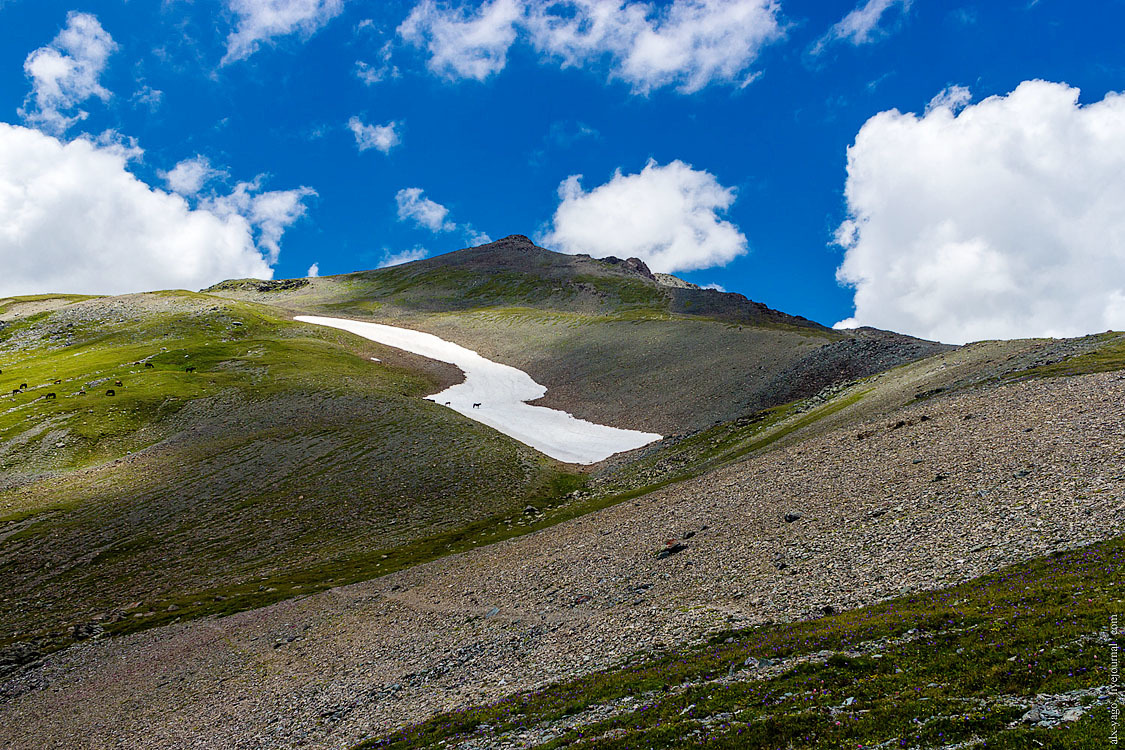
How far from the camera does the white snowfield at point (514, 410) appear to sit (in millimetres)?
86000

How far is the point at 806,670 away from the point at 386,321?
184742 mm

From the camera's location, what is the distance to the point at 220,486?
2495 inches

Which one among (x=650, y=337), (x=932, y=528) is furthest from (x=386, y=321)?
(x=932, y=528)

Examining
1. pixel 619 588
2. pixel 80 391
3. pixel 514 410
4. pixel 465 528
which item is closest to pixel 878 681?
pixel 619 588

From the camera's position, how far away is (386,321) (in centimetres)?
18988

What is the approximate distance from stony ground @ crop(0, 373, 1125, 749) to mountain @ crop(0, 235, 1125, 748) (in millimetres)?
216

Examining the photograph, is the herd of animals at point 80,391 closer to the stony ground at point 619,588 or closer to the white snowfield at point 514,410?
A: the white snowfield at point 514,410

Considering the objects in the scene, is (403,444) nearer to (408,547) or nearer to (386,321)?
(408,547)

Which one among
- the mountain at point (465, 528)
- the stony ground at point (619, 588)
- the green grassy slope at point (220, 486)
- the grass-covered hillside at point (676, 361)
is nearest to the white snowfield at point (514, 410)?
the grass-covered hillside at point (676, 361)

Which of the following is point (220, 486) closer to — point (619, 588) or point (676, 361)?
point (619, 588)

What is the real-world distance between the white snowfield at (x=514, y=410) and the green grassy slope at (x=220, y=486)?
305 inches

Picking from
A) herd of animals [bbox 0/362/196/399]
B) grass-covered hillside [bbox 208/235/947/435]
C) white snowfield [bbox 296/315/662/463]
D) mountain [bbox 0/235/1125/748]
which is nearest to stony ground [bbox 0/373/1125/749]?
mountain [bbox 0/235/1125/748]

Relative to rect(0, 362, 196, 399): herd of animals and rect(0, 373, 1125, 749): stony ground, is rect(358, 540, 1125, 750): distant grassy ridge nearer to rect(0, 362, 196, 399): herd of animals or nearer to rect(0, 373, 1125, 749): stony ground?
rect(0, 373, 1125, 749): stony ground

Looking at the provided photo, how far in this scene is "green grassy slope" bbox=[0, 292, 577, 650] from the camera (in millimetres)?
47969
